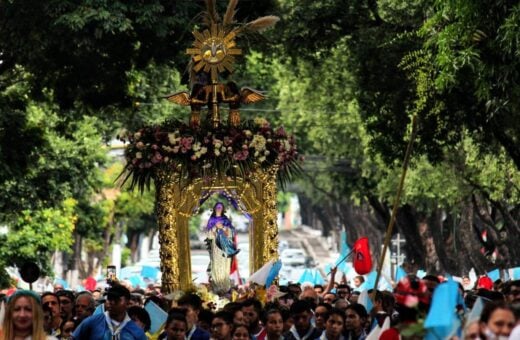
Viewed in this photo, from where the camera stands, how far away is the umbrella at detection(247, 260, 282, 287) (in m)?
21.8

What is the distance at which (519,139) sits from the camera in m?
24.1

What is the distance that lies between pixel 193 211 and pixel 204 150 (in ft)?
3.38

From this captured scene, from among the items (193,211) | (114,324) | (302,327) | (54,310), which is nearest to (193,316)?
(302,327)

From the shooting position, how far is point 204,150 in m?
23.4

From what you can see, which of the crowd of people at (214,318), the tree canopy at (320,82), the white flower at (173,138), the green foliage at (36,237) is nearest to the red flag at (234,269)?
the white flower at (173,138)

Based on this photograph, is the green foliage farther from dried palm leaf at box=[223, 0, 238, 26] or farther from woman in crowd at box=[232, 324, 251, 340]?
woman in crowd at box=[232, 324, 251, 340]

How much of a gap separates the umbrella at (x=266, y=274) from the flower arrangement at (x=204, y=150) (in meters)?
1.79

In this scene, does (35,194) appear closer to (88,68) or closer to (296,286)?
(88,68)

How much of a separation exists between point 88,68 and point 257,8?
303cm

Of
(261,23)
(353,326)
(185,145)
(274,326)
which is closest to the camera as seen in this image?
(274,326)

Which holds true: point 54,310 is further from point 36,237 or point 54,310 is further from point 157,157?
point 36,237

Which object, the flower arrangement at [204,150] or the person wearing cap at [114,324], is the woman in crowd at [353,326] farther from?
the flower arrangement at [204,150]

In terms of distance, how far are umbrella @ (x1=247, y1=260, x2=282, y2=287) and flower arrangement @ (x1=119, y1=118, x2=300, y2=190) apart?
179cm

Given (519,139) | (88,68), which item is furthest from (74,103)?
(519,139)
